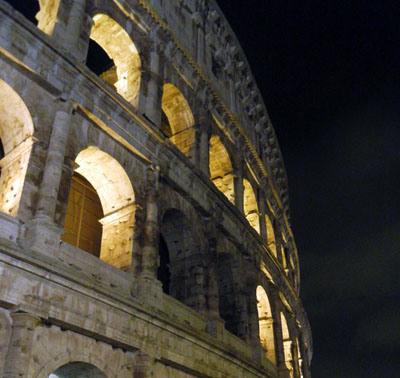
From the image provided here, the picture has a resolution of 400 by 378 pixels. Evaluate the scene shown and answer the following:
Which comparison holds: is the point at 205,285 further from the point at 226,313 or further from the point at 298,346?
the point at 298,346

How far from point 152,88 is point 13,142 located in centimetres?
513

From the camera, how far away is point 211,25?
→ 65.4 feet

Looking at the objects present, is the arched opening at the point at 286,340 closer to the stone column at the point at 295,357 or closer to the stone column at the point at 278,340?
the stone column at the point at 295,357

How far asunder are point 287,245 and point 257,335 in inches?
405

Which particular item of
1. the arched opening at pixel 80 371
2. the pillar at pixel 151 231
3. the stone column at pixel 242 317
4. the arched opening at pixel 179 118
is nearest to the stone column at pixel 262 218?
the stone column at pixel 242 317

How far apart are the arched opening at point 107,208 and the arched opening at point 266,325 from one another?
302 inches

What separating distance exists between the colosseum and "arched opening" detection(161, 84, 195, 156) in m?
0.05

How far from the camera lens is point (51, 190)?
8.71 meters

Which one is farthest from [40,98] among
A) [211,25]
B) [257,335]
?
[211,25]

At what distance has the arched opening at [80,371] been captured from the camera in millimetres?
8664

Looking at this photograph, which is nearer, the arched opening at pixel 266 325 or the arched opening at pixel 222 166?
the arched opening at pixel 266 325

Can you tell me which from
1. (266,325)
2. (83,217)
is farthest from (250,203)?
(83,217)

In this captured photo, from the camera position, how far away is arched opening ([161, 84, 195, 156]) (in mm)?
15305

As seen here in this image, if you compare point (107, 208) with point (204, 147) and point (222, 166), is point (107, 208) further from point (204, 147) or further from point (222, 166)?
point (222, 166)
